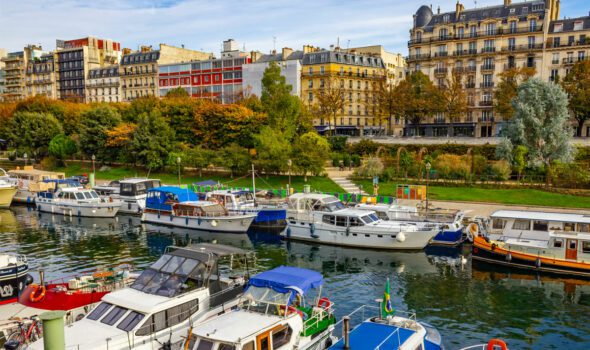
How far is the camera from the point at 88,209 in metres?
48.6

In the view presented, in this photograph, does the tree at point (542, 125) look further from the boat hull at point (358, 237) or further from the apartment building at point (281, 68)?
the apartment building at point (281, 68)

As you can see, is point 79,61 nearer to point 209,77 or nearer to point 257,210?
point 209,77

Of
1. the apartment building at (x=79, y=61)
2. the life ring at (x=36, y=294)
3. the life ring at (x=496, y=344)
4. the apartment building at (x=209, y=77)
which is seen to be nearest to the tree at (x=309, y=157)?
the life ring at (x=36, y=294)

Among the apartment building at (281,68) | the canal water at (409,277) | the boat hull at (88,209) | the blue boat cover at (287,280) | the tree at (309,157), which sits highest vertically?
the apartment building at (281,68)

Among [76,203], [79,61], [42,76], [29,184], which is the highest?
[79,61]

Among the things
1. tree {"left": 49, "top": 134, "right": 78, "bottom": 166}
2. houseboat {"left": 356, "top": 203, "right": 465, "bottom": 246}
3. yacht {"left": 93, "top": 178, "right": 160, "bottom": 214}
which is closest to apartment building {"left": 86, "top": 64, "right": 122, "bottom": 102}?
tree {"left": 49, "top": 134, "right": 78, "bottom": 166}

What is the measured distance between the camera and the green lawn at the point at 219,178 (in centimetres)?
5558

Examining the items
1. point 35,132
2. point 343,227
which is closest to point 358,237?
point 343,227

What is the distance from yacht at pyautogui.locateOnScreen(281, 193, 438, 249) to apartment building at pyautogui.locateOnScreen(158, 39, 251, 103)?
206ft

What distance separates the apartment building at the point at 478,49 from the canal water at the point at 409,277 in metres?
51.3

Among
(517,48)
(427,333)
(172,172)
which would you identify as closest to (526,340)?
(427,333)

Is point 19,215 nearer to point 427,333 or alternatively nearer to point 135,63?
point 427,333

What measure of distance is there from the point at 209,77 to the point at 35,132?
3973cm

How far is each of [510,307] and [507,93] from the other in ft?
180
